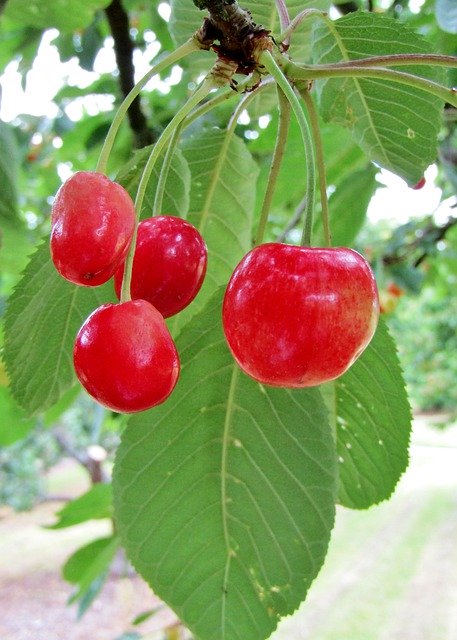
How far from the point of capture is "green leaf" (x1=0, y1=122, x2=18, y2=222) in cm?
134

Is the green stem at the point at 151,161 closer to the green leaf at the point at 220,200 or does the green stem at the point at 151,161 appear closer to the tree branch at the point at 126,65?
the green leaf at the point at 220,200

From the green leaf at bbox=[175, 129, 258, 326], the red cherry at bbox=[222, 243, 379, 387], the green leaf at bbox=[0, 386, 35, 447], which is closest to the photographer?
the red cherry at bbox=[222, 243, 379, 387]

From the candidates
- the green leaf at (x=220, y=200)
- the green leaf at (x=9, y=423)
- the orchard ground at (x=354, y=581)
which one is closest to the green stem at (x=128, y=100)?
the green leaf at (x=220, y=200)

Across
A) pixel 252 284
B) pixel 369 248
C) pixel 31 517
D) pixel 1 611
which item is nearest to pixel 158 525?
pixel 252 284

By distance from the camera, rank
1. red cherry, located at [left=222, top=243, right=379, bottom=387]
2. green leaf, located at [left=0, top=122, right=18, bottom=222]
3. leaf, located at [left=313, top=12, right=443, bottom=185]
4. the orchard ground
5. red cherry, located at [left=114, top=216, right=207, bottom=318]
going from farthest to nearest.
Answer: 1. the orchard ground
2. green leaf, located at [left=0, top=122, right=18, bottom=222]
3. leaf, located at [left=313, top=12, right=443, bottom=185]
4. red cherry, located at [left=114, top=216, right=207, bottom=318]
5. red cherry, located at [left=222, top=243, right=379, bottom=387]

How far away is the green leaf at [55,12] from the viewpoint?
138 cm

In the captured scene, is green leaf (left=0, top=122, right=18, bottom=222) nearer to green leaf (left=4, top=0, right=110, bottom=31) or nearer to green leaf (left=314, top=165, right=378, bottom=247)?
green leaf (left=4, top=0, right=110, bottom=31)

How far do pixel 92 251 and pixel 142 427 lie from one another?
1.02 ft

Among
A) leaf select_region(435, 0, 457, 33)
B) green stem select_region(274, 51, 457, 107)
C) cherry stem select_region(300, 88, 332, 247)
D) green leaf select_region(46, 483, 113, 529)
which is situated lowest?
green leaf select_region(46, 483, 113, 529)

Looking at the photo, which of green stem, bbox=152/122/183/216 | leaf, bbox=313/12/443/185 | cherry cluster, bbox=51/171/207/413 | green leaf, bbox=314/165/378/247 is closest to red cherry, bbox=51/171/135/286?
cherry cluster, bbox=51/171/207/413

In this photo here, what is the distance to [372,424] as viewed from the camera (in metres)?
0.82

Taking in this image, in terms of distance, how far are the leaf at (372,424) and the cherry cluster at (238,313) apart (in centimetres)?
26

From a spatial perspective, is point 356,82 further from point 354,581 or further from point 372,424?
point 354,581

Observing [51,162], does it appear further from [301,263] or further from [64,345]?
[301,263]
